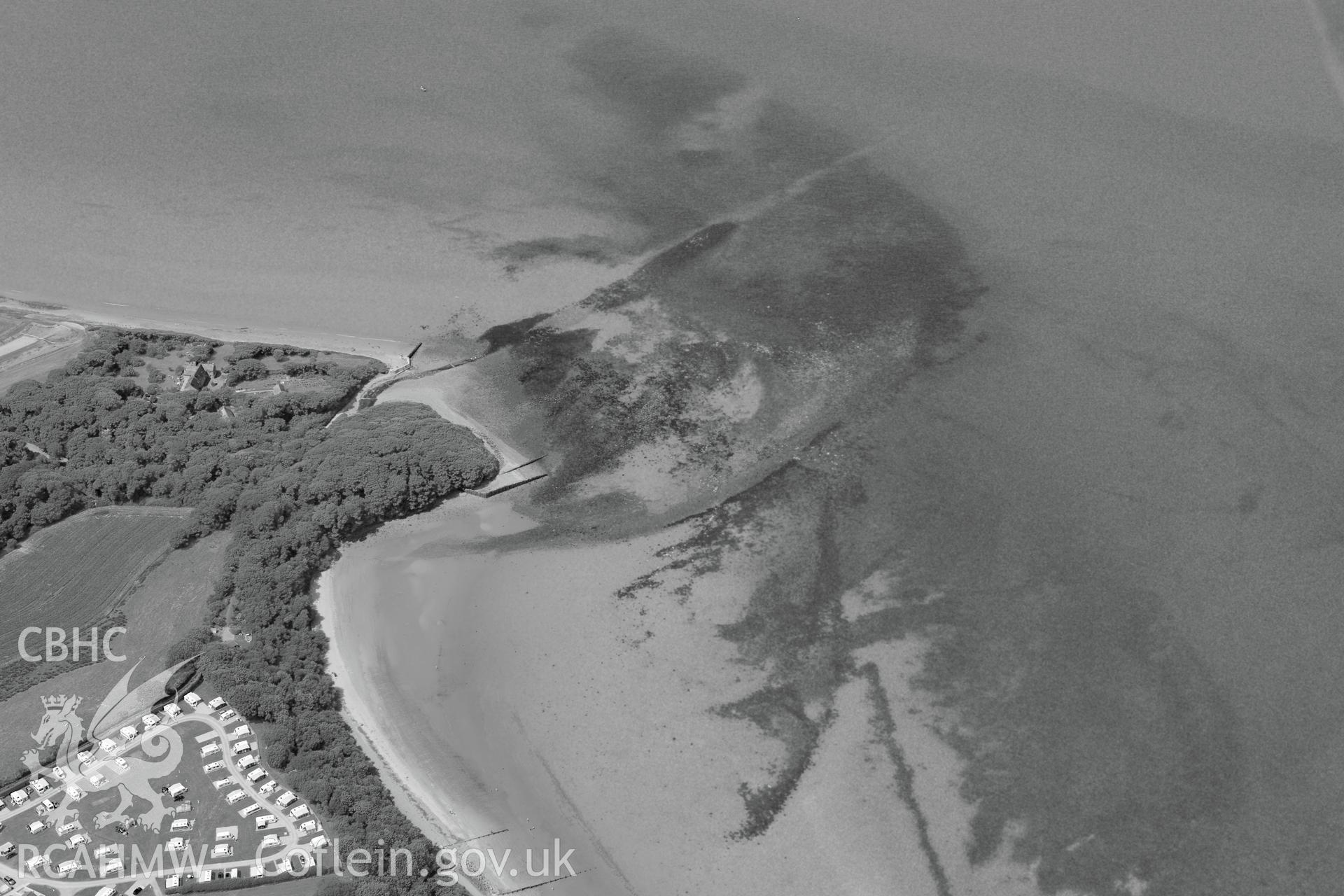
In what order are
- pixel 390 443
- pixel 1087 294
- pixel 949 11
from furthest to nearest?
1. pixel 949 11
2. pixel 1087 294
3. pixel 390 443

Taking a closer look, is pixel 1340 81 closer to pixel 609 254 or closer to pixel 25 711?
pixel 609 254

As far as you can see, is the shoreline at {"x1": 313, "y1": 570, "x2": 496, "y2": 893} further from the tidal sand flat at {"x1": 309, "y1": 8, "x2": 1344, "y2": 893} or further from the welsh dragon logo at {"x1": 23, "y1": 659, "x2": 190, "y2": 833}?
the welsh dragon logo at {"x1": 23, "y1": 659, "x2": 190, "y2": 833}

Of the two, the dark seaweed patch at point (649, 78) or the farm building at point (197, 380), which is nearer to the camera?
the farm building at point (197, 380)

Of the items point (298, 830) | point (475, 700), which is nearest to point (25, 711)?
point (298, 830)

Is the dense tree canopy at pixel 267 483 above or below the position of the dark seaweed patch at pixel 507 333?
below

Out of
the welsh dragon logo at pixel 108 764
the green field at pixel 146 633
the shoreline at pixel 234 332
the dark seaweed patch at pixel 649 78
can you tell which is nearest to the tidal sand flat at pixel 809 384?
the dark seaweed patch at pixel 649 78

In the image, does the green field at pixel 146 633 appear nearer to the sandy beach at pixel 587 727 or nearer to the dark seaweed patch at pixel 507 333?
the sandy beach at pixel 587 727
